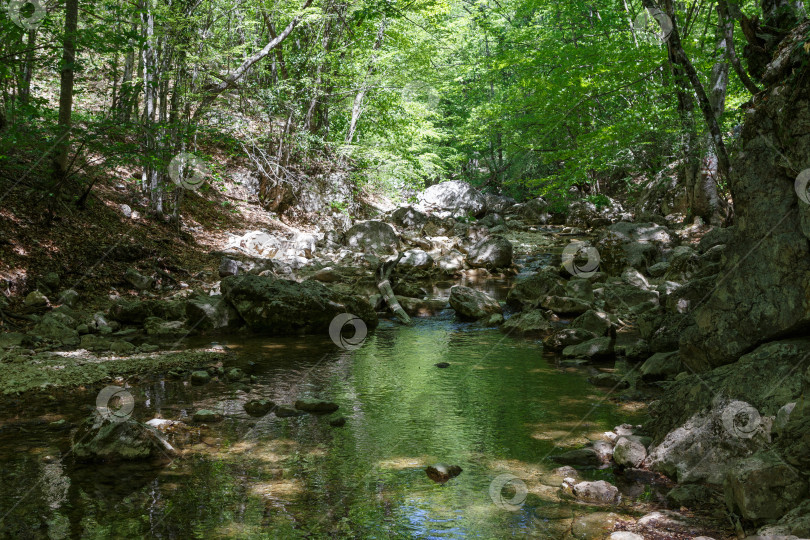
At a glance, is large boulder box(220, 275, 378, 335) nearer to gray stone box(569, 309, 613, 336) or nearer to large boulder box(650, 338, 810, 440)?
gray stone box(569, 309, 613, 336)

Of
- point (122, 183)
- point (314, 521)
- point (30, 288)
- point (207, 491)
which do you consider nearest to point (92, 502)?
point (207, 491)

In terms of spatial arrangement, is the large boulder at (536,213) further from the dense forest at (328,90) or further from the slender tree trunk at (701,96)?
the slender tree trunk at (701,96)

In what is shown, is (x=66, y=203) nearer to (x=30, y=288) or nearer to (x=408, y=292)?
(x=30, y=288)

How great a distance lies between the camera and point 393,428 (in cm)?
Result: 489

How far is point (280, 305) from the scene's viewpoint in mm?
8602

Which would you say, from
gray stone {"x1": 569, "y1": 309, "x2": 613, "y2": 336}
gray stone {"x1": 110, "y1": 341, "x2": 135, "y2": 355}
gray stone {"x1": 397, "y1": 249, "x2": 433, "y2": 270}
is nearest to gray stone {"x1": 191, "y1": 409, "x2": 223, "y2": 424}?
gray stone {"x1": 110, "y1": 341, "x2": 135, "y2": 355}

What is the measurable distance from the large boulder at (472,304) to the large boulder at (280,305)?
76.6 inches

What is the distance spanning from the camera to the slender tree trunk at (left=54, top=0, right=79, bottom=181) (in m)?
7.69

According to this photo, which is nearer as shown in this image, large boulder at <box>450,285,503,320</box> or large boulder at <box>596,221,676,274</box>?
large boulder at <box>450,285,503,320</box>

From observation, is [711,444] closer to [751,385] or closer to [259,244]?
[751,385]

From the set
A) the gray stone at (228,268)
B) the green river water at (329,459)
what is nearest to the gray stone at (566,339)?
the green river water at (329,459)

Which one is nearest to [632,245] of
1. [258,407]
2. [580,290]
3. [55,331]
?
[580,290]

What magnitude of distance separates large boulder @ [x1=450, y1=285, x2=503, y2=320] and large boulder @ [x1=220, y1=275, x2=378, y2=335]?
1.95 meters

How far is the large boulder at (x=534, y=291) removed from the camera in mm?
10289
